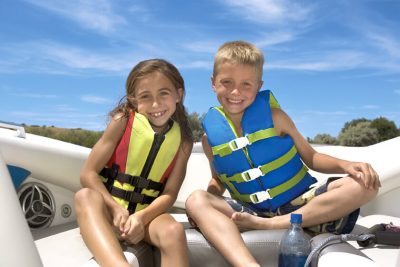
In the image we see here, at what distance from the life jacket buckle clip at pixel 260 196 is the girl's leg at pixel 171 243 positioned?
1.48ft

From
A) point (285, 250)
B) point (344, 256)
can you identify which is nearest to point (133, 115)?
point (285, 250)

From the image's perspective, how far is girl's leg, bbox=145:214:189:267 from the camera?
1.58 meters

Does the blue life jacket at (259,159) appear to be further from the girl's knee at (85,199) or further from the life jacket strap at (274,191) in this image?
the girl's knee at (85,199)

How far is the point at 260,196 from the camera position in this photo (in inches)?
77.8

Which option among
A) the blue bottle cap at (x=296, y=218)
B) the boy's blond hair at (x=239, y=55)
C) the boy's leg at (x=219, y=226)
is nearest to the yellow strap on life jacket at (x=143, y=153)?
the boy's leg at (x=219, y=226)

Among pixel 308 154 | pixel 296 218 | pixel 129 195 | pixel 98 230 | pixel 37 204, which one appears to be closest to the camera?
pixel 98 230

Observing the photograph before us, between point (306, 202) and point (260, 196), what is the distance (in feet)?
0.59

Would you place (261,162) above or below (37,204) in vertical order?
above

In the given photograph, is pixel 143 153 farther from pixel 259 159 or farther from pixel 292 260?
pixel 292 260

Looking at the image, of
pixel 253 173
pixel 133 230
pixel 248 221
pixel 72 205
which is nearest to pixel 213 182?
pixel 253 173

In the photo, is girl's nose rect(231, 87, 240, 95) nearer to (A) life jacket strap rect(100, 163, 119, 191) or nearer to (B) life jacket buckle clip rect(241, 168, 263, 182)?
(B) life jacket buckle clip rect(241, 168, 263, 182)

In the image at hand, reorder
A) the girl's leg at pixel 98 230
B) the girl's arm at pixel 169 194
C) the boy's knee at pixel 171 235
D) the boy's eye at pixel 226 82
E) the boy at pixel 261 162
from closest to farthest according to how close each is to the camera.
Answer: the girl's leg at pixel 98 230
the boy's knee at pixel 171 235
the girl's arm at pixel 169 194
the boy at pixel 261 162
the boy's eye at pixel 226 82

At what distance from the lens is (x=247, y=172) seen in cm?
196

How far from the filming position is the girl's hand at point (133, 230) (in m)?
1.65
